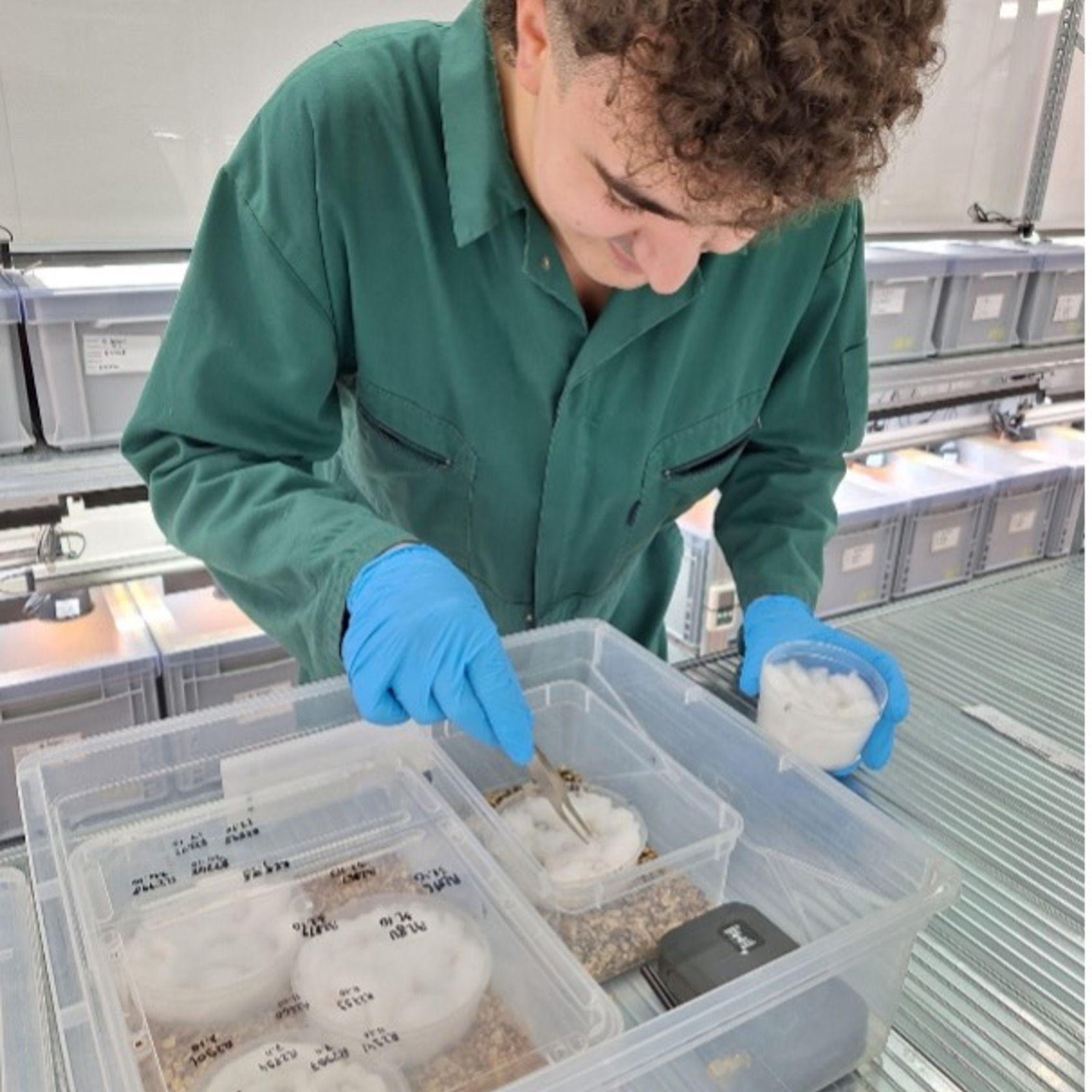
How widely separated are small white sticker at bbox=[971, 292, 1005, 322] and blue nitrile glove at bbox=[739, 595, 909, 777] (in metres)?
1.97

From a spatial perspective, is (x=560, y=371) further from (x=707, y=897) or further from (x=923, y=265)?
(x=923, y=265)

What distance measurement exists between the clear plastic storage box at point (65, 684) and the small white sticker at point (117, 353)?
66 cm

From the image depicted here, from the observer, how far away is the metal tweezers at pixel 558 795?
0.91 meters

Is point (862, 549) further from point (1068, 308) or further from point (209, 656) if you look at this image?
point (209, 656)

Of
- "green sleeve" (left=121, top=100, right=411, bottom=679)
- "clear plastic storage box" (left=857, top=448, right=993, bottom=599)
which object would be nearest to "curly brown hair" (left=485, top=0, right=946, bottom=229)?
"green sleeve" (left=121, top=100, right=411, bottom=679)

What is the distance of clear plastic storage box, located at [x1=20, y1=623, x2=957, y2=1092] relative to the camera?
0.67 m

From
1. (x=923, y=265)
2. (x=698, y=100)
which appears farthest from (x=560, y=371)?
(x=923, y=265)

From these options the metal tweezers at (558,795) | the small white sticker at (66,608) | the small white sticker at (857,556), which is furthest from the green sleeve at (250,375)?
the small white sticker at (857,556)

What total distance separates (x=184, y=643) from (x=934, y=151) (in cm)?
257

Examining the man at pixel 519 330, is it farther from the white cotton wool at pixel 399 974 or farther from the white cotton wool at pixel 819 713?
the white cotton wool at pixel 399 974

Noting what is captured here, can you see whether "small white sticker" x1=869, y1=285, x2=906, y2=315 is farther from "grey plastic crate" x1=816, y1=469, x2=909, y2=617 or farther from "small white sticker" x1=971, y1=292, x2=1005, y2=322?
"grey plastic crate" x1=816, y1=469, x2=909, y2=617

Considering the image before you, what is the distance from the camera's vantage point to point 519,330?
3.68 ft

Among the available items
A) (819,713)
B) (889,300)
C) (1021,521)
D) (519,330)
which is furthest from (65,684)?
(1021,521)

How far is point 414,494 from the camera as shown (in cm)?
125
